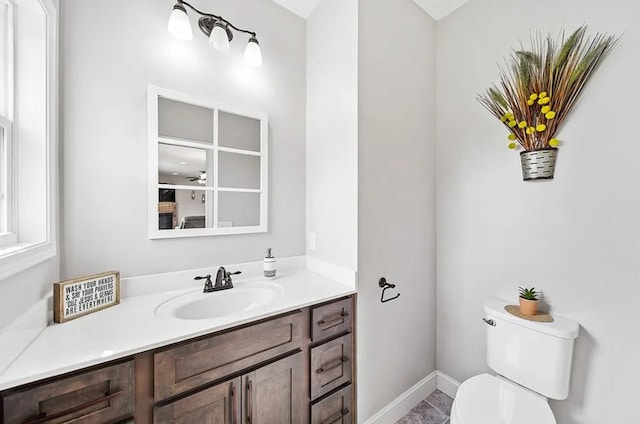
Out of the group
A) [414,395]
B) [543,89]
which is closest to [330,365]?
[414,395]

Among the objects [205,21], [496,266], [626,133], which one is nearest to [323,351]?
[496,266]

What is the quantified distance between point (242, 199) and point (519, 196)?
64.9 inches

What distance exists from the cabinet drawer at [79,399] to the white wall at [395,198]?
1.04m

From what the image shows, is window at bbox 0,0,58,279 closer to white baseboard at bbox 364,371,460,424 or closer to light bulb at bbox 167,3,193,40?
light bulb at bbox 167,3,193,40

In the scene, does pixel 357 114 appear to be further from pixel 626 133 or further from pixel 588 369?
pixel 588 369

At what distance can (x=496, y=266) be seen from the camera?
5.03 ft

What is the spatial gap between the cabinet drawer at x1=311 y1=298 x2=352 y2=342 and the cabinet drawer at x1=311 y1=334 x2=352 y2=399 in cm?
5

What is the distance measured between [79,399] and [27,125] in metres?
1.01

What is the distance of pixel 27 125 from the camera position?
963mm

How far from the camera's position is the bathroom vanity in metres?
0.73

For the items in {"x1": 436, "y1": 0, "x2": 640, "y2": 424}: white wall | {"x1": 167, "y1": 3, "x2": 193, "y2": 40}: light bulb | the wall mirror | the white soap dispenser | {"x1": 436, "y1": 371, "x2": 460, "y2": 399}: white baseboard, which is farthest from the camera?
{"x1": 436, "y1": 371, "x2": 460, "y2": 399}: white baseboard

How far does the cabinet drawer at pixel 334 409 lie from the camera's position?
1.23m

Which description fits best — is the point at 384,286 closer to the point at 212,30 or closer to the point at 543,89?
the point at 543,89

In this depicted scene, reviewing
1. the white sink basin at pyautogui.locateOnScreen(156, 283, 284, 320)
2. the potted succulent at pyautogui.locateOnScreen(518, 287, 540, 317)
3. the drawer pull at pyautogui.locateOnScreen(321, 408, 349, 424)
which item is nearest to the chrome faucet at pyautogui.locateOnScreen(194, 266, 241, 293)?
the white sink basin at pyautogui.locateOnScreen(156, 283, 284, 320)
